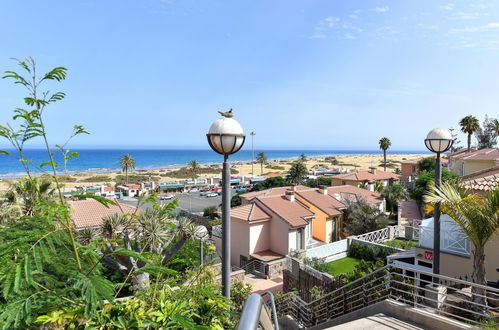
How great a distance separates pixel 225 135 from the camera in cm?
474

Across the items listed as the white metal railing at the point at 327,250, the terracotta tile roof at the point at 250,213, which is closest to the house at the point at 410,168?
the white metal railing at the point at 327,250

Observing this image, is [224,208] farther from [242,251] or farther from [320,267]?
[242,251]

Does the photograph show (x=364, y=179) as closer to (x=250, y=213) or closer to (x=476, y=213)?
(x=250, y=213)

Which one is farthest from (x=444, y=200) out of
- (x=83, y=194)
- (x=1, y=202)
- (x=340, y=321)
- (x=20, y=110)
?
(x=1, y=202)

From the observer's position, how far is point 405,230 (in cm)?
2764

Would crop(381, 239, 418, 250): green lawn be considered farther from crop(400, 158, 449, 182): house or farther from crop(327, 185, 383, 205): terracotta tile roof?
crop(400, 158, 449, 182): house

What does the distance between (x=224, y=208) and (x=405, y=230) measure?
1088 inches

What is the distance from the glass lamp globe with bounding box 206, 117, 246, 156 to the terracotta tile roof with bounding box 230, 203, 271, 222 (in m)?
19.4

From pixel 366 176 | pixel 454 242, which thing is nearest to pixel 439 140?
pixel 454 242

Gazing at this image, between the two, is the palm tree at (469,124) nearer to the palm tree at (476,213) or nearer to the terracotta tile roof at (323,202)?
the terracotta tile roof at (323,202)

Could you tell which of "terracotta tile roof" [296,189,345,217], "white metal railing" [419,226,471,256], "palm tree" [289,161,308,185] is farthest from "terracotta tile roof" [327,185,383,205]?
"white metal railing" [419,226,471,256]

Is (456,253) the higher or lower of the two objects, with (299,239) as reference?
higher

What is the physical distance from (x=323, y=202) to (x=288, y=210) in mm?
5378

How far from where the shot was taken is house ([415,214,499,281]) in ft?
33.2
